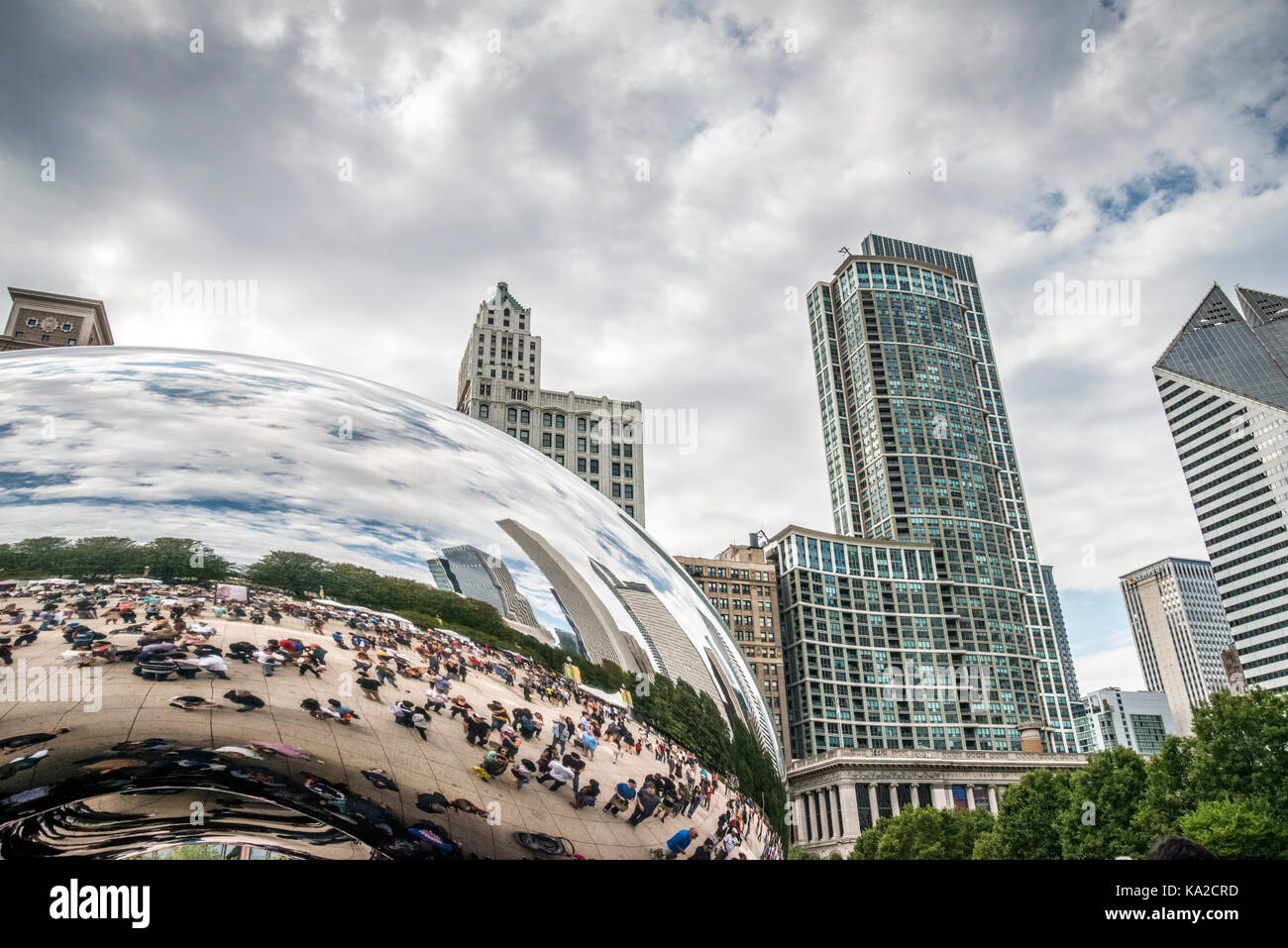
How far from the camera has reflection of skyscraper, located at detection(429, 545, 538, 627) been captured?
2.34 meters

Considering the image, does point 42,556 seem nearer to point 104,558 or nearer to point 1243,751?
point 104,558

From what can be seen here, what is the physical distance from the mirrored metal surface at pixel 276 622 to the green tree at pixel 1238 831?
35784 mm

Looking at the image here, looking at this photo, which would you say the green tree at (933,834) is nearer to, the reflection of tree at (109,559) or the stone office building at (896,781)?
the stone office building at (896,781)

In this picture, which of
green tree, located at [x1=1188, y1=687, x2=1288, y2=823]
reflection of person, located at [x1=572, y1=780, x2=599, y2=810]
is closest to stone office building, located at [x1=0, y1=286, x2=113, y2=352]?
green tree, located at [x1=1188, y1=687, x2=1288, y2=823]

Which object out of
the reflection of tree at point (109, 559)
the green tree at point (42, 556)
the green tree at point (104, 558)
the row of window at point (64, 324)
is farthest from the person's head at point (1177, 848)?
the row of window at point (64, 324)

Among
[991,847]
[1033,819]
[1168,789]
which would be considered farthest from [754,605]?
[1168,789]

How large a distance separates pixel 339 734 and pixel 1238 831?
122 feet

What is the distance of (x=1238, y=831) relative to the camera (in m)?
29.5

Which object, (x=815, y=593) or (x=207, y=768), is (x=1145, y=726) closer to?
(x=815, y=593)

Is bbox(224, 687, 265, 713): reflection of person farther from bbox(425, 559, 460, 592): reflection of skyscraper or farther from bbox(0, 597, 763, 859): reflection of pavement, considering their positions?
bbox(425, 559, 460, 592): reflection of skyscraper

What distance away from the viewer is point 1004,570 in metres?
131

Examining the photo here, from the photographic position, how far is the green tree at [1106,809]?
4003 cm
